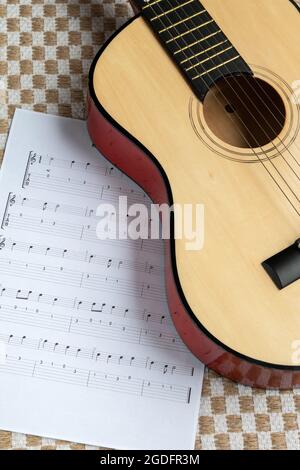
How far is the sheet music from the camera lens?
93 cm

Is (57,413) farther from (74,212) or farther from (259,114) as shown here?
(259,114)

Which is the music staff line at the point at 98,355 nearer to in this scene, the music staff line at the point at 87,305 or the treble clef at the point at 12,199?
the music staff line at the point at 87,305

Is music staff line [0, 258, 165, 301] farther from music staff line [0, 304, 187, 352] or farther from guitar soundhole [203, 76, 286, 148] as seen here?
guitar soundhole [203, 76, 286, 148]

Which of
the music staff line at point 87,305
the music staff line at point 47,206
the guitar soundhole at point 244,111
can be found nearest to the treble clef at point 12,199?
the music staff line at point 47,206

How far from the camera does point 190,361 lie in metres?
0.96

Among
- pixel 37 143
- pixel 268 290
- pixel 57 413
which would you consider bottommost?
pixel 57 413

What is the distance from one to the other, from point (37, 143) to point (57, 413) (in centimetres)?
37

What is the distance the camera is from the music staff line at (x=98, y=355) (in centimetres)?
95

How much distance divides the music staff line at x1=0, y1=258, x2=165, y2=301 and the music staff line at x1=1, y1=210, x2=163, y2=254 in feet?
0.15

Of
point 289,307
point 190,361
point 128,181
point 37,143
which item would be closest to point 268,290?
point 289,307

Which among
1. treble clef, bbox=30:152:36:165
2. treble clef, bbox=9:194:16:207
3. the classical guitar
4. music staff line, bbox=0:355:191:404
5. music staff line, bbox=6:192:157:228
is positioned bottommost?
music staff line, bbox=0:355:191:404

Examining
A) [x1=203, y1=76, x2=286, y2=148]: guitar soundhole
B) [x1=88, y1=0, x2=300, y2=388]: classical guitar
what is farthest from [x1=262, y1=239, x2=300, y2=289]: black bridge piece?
[x1=203, y1=76, x2=286, y2=148]: guitar soundhole

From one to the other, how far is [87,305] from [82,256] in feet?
0.22

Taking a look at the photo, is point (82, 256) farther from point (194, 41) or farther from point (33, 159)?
point (194, 41)
